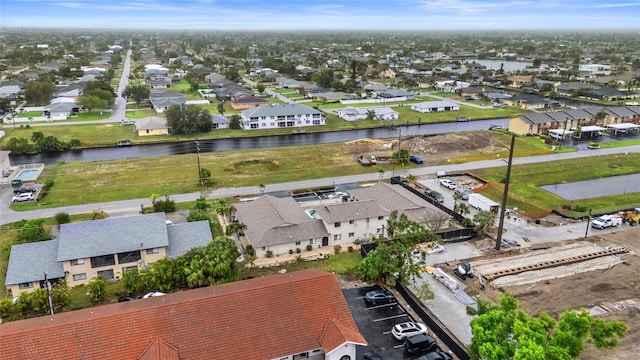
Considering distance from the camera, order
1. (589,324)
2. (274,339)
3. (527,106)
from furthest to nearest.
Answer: (527,106), (274,339), (589,324)

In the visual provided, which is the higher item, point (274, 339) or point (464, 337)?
point (274, 339)

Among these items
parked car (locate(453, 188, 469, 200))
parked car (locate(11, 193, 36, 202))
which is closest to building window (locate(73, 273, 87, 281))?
parked car (locate(11, 193, 36, 202))

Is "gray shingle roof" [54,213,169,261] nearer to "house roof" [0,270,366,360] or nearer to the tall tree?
"house roof" [0,270,366,360]

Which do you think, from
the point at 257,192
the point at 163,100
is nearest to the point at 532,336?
the point at 257,192

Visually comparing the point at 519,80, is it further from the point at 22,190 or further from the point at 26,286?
the point at 26,286

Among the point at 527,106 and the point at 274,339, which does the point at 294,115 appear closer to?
the point at 527,106

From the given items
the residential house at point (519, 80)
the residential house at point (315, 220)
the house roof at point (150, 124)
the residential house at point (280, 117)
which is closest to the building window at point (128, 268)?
the residential house at point (315, 220)

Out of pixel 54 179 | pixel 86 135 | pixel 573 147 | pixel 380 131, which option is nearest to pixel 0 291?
pixel 54 179
